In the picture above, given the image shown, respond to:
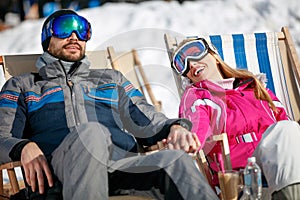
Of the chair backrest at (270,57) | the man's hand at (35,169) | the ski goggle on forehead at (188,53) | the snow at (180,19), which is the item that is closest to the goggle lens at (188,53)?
the ski goggle on forehead at (188,53)

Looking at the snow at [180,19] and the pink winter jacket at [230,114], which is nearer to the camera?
the pink winter jacket at [230,114]

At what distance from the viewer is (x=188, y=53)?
3.31m

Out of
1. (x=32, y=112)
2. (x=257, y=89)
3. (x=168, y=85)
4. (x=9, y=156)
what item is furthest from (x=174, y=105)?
(x=9, y=156)

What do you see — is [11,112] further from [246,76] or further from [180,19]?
[180,19]

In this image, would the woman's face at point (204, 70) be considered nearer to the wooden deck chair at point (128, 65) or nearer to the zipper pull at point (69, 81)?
the zipper pull at point (69, 81)

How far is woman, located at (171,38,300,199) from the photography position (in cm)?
260

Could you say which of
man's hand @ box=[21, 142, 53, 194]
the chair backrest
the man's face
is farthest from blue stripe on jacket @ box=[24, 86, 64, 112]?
the chair backrest

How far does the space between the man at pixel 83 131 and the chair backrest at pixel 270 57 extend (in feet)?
2.61

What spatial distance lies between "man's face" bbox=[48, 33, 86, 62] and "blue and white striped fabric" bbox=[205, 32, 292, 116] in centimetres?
102

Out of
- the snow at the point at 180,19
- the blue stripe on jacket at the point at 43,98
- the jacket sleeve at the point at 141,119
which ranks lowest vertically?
the jacket sleeve at the point at 141,119

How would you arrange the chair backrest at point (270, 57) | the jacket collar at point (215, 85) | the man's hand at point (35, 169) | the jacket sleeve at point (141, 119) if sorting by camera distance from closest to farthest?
the man's hand at point (35, 169), the jacket sleeve at point (141, 119), the jacket collar at point (215, 85), the chair backrest at point (270, 57)

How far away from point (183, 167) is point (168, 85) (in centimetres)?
399

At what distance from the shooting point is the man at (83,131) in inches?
91.5

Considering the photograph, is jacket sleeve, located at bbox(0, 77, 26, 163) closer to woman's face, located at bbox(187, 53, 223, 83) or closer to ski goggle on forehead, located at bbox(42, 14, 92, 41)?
ski goggle on forehead, located at bbox(42, 14, 92, 41)
